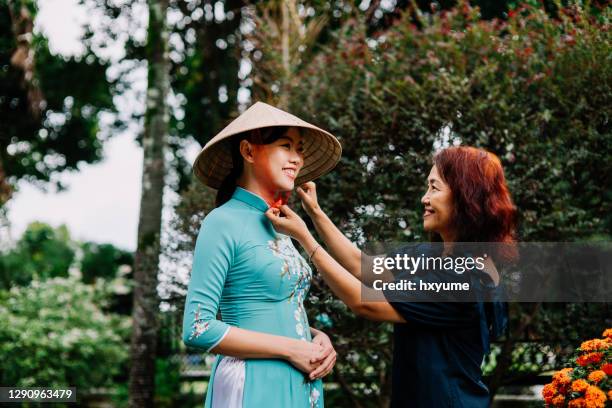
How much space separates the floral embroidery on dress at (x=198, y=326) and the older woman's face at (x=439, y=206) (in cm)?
107

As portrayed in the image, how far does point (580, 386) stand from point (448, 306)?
894 mm

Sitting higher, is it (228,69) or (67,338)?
(228,69)

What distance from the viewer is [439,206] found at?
8.90ft

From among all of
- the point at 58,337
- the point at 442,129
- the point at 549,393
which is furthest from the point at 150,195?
the point at 549,393

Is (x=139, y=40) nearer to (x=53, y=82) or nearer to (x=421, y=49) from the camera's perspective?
(x=53, y=82)

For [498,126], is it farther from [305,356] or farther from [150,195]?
[150,195]

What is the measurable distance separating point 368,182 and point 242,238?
2829 mm

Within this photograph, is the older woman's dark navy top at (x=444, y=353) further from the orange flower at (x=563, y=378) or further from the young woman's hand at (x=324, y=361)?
the orange flower at (x=563, y=378)

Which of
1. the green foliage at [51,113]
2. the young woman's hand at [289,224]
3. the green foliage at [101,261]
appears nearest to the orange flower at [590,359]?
the young woman's hand at [289,224]

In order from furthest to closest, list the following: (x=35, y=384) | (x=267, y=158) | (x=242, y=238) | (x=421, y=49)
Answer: (x=35, y=384) → (x=421, y=49) → (x=267, y=158) → (x=242, y=238)

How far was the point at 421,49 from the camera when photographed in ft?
17.6

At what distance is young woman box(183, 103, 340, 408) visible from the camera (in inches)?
85.8

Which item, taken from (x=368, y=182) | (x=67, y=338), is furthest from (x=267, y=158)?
(x=67, y=338)

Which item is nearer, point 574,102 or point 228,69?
point 574,102
